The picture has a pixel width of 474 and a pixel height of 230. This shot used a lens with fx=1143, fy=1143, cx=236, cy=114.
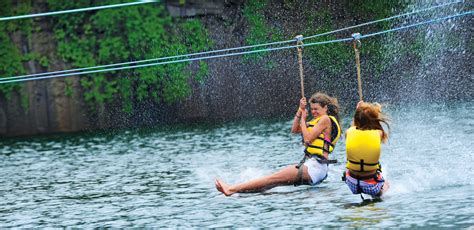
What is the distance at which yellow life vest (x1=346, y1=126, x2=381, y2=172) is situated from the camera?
11.7 meters

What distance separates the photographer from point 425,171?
537 inches

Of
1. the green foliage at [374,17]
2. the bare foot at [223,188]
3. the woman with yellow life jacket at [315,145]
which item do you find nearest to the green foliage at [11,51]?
the green foliage at [374,17]

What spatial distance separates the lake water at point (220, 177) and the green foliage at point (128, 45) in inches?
73.8

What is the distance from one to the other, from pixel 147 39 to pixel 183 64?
0.93m

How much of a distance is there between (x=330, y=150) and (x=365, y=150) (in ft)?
3.58

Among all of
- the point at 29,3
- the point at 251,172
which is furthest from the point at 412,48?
the point at 251,172

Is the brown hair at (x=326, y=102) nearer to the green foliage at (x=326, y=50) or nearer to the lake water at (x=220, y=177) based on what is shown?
the lake water at (x=220, y=177)

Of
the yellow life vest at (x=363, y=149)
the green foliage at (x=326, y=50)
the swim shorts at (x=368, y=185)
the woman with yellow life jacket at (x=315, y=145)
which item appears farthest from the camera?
the green foliage at (x=326, y=50)

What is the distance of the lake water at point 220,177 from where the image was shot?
11446 mm

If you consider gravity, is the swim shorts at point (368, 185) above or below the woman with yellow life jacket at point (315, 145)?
below

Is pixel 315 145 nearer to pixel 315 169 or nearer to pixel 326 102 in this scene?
pixel 315 169

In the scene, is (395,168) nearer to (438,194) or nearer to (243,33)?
(438,194)

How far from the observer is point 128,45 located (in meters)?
24.2

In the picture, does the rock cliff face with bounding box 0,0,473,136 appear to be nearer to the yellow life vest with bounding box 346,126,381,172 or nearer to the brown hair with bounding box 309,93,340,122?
the brown hair with bounding box 309,93,340,122
